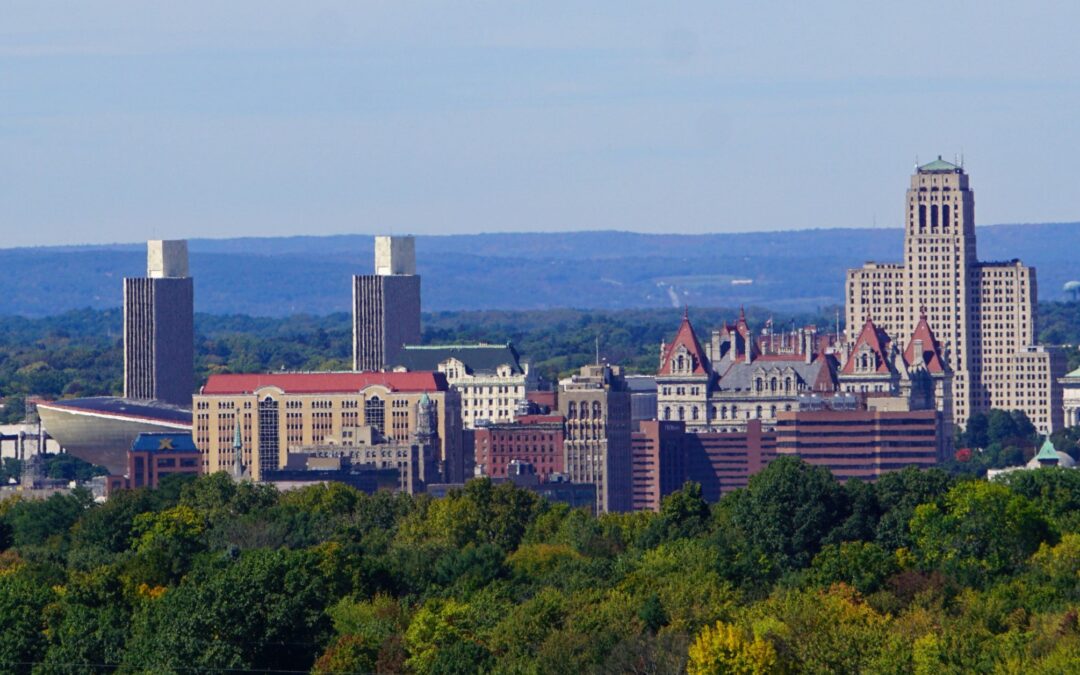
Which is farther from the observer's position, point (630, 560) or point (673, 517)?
point (673, 517)

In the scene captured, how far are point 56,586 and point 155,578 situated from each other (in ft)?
9.00

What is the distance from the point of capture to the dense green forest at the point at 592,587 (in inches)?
3656

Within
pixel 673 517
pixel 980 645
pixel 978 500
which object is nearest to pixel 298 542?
pixel 673 517

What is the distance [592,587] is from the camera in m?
106

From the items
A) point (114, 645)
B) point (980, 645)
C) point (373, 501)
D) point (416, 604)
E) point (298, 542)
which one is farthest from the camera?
point (373, 501)

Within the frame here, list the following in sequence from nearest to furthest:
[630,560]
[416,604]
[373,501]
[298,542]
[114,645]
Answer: [114,645] → [416,604] → [630,560] → [298,542] → [373,501]

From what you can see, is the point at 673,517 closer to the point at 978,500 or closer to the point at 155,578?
the point at 978,500

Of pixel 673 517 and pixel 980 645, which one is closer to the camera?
pixel 980 645

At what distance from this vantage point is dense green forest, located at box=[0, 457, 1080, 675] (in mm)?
92875

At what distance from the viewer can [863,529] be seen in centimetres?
12381

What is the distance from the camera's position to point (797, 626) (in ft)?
309

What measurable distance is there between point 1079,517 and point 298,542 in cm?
2544

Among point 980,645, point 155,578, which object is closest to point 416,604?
point 155,578

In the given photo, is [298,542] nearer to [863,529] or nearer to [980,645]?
[863,529]
